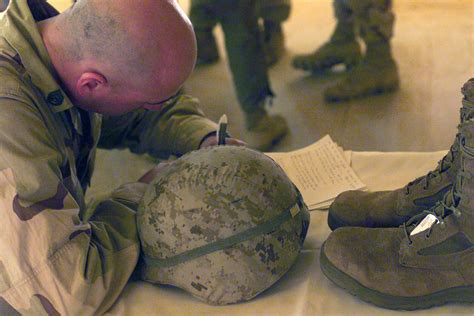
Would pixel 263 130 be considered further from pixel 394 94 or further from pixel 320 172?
pixel 320 172

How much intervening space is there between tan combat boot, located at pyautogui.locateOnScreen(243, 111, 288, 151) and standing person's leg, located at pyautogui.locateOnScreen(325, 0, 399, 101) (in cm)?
30

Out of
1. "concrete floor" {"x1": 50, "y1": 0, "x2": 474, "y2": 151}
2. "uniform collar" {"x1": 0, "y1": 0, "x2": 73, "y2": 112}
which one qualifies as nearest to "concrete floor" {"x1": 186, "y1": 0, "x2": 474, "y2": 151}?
"concrete floor" {"x1": 50, "y1": 0, "x2": 474, "y2": 151}

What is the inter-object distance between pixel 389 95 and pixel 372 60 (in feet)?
0.55

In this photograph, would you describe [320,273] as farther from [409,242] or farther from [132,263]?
[132,263]

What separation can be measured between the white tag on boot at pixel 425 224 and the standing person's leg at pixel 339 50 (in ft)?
4.91

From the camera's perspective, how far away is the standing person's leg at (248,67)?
2.24 m

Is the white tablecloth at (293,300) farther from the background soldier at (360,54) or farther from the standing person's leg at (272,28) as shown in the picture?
the standing person's leg at (272,28)

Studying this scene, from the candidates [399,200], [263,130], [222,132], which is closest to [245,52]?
[263,130]

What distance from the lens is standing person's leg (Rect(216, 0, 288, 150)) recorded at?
2.24 m

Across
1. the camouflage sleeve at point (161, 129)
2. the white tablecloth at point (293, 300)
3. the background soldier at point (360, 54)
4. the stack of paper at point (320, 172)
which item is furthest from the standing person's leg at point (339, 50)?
the white tablecloth at point (293, 300)

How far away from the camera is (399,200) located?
4.15 feet

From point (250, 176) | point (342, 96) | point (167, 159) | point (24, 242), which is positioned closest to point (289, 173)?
point (167, 159)

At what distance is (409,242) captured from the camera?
3.69 feet

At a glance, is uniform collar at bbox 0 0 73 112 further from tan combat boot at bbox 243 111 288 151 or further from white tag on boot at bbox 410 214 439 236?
tan combat boot at bbox 243 111 288 151
